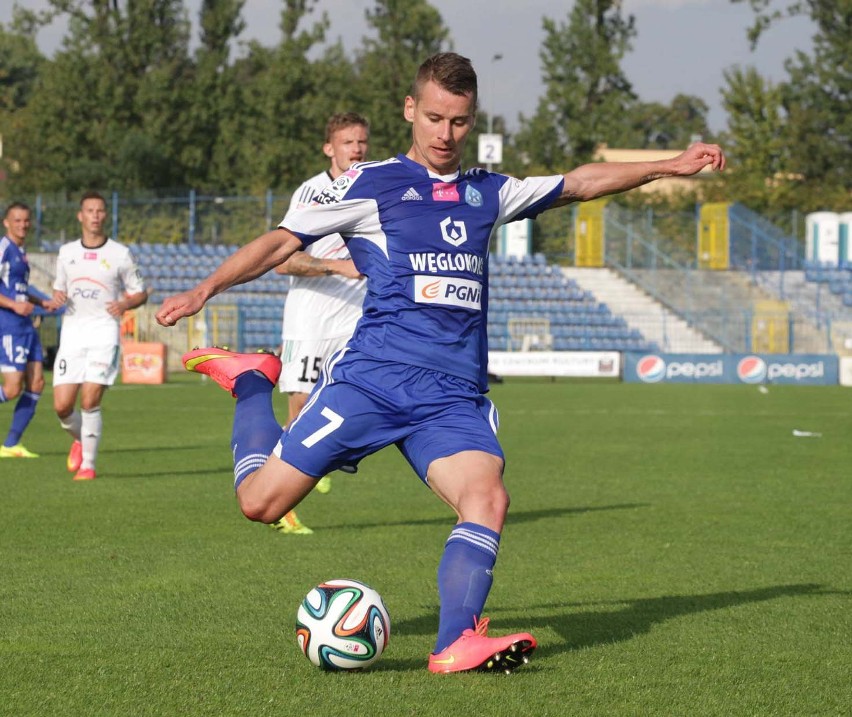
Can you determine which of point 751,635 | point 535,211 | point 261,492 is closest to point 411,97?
point 535,211

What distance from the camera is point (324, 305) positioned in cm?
895

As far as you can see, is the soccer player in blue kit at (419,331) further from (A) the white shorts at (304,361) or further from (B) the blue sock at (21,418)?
(B) the blue sock at (21,418)

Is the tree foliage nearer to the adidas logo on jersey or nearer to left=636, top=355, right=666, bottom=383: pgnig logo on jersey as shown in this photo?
left=636, top=355, right=666, bottom=383: pgnig logo on jersey

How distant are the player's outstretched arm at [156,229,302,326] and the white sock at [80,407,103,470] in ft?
22.3

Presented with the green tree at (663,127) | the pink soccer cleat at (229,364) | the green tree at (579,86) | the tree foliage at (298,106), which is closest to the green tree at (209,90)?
the tree foliage at (298,106)

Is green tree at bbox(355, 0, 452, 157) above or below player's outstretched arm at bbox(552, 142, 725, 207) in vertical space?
above

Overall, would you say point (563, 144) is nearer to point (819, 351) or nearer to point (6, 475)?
point (819, 351)

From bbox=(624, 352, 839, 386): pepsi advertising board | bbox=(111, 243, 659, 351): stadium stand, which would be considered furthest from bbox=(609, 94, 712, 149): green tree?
bbox=(624, 352, 839, 386): pepsi advertising board

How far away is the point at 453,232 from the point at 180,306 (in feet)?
3.48

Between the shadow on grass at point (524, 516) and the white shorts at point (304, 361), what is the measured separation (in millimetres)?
940

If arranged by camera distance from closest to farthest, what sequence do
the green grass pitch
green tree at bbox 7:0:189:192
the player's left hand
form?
the green grass pitch
the player's left hand
green tree at bbox 7:0:189:192

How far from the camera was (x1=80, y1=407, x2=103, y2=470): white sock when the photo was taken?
37.4ft

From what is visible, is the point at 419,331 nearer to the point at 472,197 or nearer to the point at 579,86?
the point at 472,197

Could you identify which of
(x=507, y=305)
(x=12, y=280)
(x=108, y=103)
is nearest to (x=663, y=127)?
(x=108, y=103)
